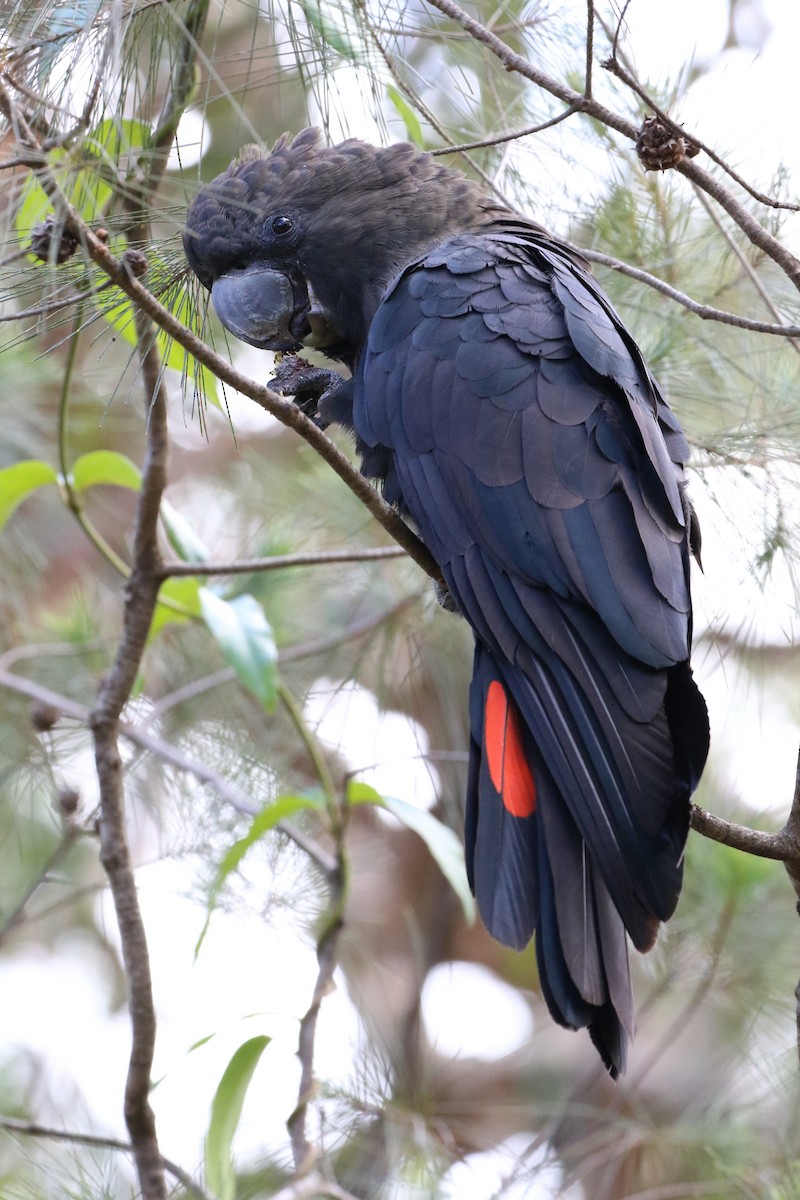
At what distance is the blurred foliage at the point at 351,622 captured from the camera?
4.52 ft

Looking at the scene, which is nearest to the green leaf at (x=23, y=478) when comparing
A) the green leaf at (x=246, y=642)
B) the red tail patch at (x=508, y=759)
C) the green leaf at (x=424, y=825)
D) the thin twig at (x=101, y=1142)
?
the green leaf at (x=246, y=642)

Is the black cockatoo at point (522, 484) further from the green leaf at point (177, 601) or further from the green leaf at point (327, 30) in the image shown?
the green leaf at point (177, 601)

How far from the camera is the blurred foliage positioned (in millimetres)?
1377

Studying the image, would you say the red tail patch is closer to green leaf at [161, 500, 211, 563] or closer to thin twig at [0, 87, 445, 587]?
thin twig at [0, 87, 445, 587]

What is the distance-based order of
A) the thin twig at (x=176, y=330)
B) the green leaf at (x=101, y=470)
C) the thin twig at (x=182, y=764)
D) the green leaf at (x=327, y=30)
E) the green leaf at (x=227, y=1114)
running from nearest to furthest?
the thin twig at (x=176, y=330)
the green leaf at (x=327, y=30)
the green leaf at (x=227, y=1114)
the green leaf at (x=101, y=470)
the thin twig at (x=182, y=764)

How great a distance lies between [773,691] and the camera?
329 centimetres

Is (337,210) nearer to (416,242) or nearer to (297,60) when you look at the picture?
(416,242)

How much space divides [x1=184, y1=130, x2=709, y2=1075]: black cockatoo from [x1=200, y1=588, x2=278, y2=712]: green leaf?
0.92ft

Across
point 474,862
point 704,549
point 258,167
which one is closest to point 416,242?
point 258,167

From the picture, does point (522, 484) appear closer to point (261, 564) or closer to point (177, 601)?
point (261, 564)

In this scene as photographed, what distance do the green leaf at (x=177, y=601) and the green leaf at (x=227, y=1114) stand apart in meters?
0.66

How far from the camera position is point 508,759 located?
1400mm

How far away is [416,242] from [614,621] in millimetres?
784

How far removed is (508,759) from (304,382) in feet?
2.47
